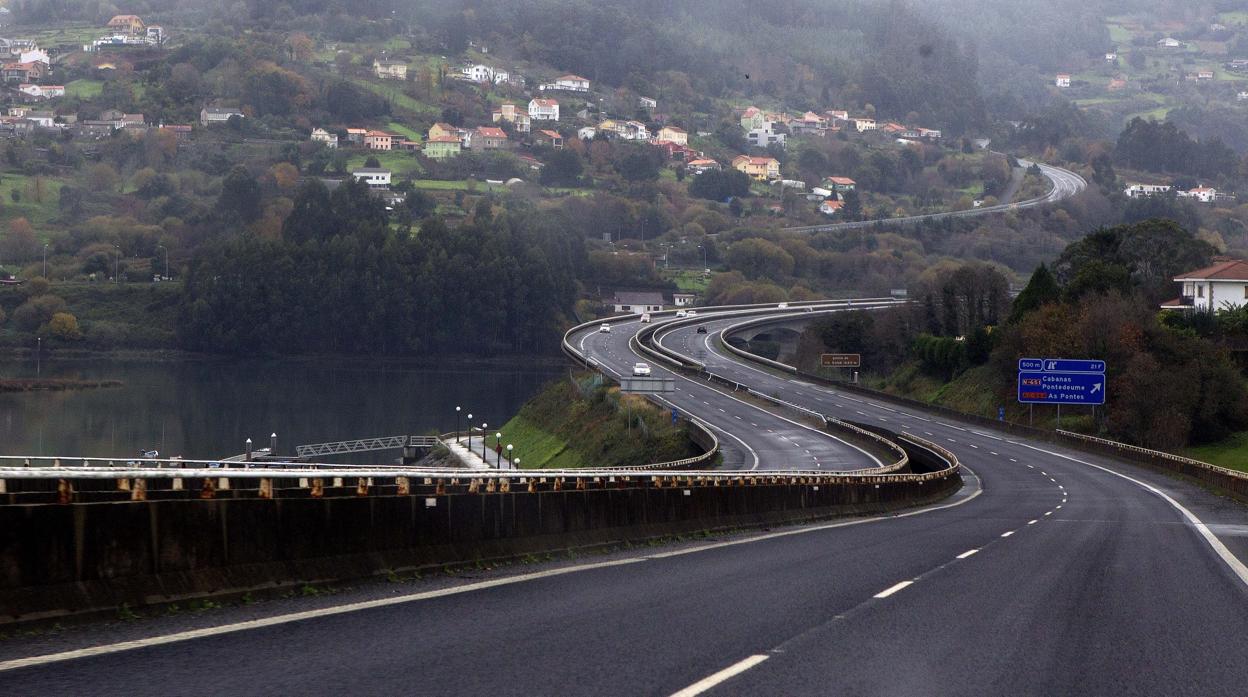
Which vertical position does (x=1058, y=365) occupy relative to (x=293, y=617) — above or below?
below

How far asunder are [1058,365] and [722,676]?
73.1m

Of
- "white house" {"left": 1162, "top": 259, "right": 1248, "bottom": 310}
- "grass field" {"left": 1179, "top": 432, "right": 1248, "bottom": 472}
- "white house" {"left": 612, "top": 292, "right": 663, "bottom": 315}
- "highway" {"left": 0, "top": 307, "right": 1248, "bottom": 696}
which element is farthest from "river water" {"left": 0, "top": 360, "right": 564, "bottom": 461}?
"highway" {"left": 0, "top": 307, "right": 1248, "bottom": 696}

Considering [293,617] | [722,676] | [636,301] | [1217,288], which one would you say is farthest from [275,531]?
[636,301]

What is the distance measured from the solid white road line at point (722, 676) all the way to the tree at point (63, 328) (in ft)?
470

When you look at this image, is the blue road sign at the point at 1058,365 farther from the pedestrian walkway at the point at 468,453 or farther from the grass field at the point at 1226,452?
the pedestrian walkway at the point at 468,453

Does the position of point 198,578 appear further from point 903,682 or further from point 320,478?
point 903,682

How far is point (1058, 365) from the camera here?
7944 cm

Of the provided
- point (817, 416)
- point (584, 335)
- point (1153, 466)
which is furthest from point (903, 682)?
point (584, 335)

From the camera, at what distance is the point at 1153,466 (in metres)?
68.9

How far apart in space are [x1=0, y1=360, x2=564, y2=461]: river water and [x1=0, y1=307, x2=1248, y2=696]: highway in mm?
66512

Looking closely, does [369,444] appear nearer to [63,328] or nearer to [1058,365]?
[1058,365]

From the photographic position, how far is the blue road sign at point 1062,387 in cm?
7894

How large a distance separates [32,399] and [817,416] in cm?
5743

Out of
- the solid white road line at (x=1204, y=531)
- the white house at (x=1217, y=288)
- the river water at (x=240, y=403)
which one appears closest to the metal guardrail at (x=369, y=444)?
the river water at (x=240, y=403)
